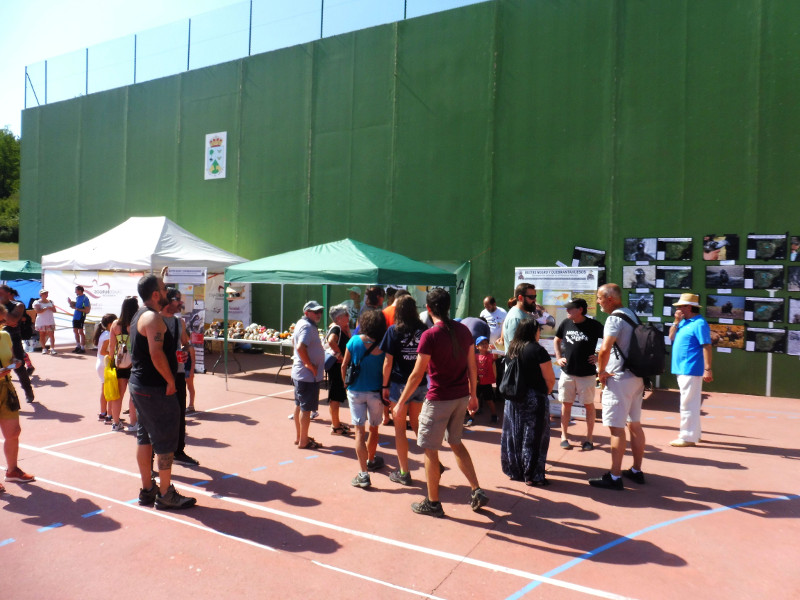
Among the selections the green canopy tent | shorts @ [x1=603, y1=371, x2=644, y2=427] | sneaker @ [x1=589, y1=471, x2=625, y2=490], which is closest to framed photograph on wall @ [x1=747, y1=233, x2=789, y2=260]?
the green canopy tent

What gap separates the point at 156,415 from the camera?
472 centimetres

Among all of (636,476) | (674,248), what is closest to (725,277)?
(674,248)

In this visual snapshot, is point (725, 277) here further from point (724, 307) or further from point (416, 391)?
point (416, 391)

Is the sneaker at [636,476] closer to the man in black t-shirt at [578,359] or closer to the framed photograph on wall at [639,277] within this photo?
the man in black t-shirt at [578,359]

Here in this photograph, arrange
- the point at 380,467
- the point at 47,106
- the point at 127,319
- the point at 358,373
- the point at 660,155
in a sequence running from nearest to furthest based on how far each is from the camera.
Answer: the point at 358,373
the point at 380,467
the point at 127,319
the point at 660,155
the point at 47,106

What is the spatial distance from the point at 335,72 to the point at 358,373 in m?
12.2

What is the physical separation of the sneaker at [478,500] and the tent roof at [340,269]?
4.73 metres

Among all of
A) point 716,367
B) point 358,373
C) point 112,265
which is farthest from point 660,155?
point 112,265

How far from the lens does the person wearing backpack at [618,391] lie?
5.43m

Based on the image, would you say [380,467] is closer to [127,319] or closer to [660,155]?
[127,319]

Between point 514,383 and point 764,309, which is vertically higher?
point 764,309

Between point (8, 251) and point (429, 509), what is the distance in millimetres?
52542

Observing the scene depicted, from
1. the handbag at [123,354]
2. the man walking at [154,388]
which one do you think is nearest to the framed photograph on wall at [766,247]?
the man walking at [154,388]

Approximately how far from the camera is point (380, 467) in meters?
6.10
